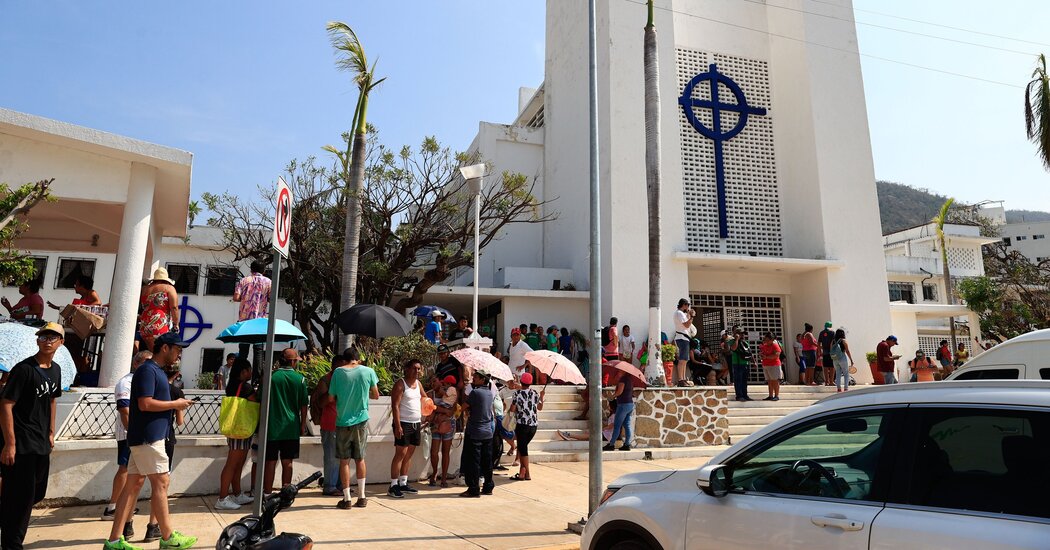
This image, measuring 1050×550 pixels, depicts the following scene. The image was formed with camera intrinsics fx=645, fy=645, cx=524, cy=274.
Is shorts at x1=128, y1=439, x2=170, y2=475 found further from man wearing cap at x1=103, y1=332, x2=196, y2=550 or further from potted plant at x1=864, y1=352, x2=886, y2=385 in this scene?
potted plant at x1=864, y1=352, x2=886, y2=385

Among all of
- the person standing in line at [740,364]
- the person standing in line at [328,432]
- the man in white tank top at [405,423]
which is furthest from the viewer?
the person standing in line at [740,364]

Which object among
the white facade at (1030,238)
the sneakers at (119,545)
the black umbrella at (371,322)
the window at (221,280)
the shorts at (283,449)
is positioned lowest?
the sneakers at (119,545)

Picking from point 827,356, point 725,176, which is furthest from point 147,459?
point 725,176

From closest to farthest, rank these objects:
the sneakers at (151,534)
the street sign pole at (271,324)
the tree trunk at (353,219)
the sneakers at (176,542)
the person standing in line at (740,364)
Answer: the street sign pole at (271,324)
the sneakers at (176,542)
the sneakers at (151,534)
the tree trunk at (353,219)
the person standing in line at (740,364)

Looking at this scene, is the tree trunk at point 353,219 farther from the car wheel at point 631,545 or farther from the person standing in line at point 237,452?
the car wheel at point 631,545

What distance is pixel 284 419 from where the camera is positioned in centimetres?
733

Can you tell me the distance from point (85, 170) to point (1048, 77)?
64.0 ft

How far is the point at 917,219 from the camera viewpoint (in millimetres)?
91250

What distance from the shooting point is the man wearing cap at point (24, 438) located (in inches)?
186

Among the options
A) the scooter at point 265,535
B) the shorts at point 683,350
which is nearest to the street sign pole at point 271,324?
the scooter at point 265,535

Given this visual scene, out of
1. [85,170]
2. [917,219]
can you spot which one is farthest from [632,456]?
[917,219]

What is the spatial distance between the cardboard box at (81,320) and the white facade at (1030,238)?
228 feet

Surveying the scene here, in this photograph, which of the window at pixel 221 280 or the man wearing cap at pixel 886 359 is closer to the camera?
the man wearing cap at pixel 886 359

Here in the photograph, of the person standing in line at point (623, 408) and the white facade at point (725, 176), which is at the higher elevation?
the white facade at point (725, 176)
